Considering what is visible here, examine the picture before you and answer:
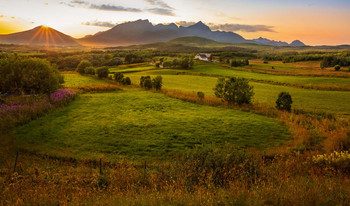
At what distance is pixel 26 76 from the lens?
31.4m

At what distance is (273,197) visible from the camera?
6949mm

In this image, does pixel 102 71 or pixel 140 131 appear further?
pixel 102 71

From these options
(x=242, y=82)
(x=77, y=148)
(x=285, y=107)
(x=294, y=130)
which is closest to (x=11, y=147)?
(x=77, y=148)

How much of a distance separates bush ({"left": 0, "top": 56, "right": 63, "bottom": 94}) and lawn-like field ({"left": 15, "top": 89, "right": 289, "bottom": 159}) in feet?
19.8

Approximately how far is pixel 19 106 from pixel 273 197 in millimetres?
29958

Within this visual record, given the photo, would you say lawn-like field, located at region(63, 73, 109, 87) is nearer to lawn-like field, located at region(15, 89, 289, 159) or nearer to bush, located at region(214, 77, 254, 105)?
lawn-like field, located at region(15, 89, 289, 159)

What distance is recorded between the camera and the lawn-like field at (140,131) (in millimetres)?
17953

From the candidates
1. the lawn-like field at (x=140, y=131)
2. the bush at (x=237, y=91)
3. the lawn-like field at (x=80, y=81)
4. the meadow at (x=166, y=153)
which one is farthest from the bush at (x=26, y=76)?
the bush at (x=237, y=91)

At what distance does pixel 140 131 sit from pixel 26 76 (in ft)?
74.9

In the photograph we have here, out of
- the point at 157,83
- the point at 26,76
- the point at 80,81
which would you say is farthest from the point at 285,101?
the point at 80,81

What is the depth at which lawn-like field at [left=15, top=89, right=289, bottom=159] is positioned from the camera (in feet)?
58.9

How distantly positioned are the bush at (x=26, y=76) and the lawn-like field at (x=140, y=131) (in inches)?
238

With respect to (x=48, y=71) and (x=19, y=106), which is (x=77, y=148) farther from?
(x=48, y=71)

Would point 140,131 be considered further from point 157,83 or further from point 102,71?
point 102,71
